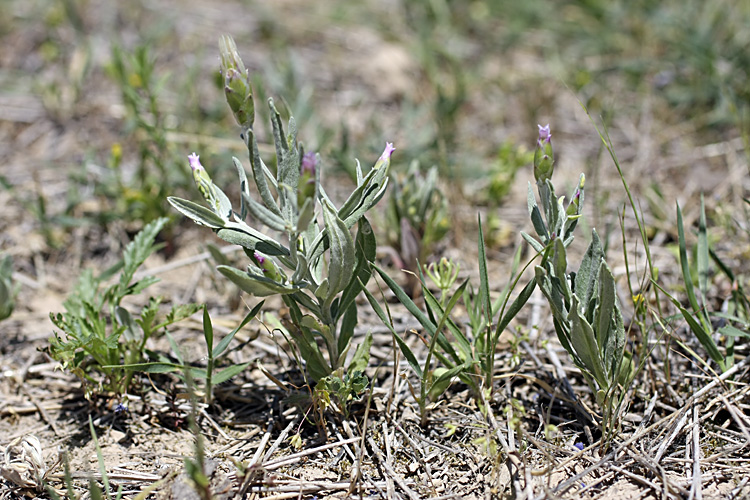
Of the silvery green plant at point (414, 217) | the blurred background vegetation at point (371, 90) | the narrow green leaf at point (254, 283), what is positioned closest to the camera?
the narrow green leaf at point (254, 283)

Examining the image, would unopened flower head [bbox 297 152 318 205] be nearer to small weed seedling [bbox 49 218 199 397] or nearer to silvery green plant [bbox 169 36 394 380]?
silvery green plant [bbox 169 36 394 380]

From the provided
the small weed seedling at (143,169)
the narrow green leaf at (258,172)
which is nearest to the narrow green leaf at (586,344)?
the narrow green leaf at (258,172)

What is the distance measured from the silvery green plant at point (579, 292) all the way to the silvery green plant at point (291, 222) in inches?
18.9

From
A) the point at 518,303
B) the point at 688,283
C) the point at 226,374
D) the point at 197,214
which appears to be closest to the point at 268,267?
the point at 197,214

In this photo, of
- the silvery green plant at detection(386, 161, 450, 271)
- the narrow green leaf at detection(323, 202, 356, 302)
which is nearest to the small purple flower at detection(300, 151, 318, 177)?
the narrow green leaf at detection(323, 202, 356, 302)

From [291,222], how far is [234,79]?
42 centimetres

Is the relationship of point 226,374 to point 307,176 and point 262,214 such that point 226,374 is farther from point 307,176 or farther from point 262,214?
point 307,176

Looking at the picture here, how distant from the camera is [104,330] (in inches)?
86.2

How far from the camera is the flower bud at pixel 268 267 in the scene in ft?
6.01

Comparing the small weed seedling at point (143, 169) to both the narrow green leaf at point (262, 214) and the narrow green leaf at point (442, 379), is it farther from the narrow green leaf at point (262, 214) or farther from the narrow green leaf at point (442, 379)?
the narrow green leaf at point (442, 379)

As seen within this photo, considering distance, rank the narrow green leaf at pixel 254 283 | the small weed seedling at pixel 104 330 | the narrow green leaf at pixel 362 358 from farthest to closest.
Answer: the narrow green leaf at pixel 362 358
the small weed seedling at pixel 104 330
the narrow green leaf at pixel 254 283

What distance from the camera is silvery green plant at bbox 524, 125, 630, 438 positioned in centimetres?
182

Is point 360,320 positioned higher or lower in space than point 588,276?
lower

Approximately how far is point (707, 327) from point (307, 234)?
138cm
